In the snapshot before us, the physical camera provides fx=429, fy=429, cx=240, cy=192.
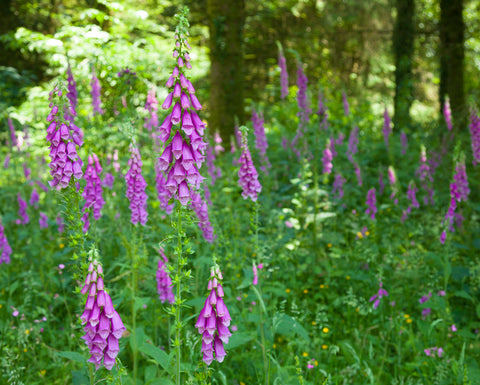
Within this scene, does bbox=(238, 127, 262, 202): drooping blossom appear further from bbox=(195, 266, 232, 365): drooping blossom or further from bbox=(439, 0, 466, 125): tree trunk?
bbox=(439, 0, 466, 125): tree trunk

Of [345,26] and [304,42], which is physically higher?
[345,26]

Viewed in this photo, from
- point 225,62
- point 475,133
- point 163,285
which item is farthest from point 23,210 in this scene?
point 475,133

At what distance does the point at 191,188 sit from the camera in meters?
2.18

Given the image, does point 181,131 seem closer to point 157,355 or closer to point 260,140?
point 157,355

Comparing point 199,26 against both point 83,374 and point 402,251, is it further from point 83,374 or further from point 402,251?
point 83,374

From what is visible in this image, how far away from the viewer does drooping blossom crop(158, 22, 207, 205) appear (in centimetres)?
192

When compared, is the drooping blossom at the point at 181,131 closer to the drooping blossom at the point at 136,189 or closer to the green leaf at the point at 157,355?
the green leaf at the point at 157,355

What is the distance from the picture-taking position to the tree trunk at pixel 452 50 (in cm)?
989

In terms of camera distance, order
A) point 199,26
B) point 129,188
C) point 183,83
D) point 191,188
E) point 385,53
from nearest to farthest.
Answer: point 183,83
point 191,188
point 129,188
point 199,26
point 385,53

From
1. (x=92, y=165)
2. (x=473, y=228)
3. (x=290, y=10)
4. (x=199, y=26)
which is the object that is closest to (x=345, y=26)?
(x=290, y=10)

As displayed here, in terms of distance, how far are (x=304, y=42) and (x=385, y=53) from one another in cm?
Result: 307

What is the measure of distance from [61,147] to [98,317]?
0.97 m

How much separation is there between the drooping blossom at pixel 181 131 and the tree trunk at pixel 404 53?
9165 mm

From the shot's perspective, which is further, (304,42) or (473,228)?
(304,42)
